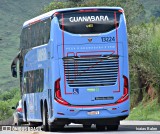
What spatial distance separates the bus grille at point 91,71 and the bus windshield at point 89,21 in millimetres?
1063

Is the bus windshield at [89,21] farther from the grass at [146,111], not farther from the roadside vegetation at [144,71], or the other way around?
the grass at [146,111]

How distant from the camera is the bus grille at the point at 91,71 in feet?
104

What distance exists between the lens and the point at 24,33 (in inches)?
1464

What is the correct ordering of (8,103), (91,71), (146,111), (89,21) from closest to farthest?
(91,71) → (89,21) → (146,111) → (8,103)

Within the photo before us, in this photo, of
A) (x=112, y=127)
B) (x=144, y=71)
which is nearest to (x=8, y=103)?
(x=144, y=71)

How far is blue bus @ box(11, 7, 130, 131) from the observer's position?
31562 millimetres

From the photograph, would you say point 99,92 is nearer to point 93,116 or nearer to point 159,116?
point 93,116

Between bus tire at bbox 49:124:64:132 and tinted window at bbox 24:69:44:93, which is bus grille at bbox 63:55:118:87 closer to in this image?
bus tire at bbox 49:124:64:132

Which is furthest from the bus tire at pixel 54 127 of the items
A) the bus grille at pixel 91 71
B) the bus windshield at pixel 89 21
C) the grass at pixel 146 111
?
the grass at pixel 146 111

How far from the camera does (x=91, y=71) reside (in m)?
31.7

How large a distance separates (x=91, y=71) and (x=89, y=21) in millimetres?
1844

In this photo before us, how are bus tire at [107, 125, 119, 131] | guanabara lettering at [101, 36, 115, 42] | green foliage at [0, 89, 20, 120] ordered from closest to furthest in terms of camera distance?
1. guanabara lettering at [101, 36, 115, 42]
2. bus tire at [107, 125, 119, 131]
3. green foliage at [0, 89, 20, 120]

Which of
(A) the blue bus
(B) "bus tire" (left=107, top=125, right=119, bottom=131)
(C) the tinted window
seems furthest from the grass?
(A) the blue bus

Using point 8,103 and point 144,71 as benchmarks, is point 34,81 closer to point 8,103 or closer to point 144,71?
point 144,71
